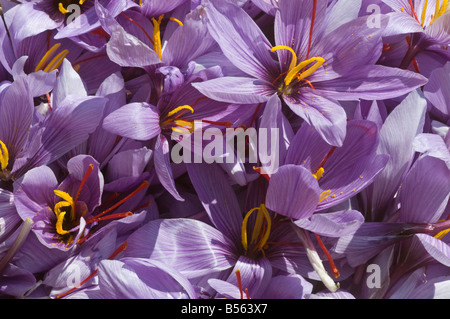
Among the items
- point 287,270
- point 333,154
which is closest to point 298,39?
point 333,154

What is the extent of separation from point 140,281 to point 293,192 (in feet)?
0.48

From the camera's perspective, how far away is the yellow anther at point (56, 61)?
1.88ft

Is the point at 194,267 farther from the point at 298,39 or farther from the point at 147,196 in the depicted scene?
the point at 298,39

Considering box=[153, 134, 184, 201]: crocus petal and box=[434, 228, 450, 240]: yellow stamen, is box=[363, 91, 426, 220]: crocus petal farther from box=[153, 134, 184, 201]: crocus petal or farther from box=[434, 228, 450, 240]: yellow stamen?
box=[153, 134, 184, 201]: crocus petal

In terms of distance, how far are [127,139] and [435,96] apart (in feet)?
0.99

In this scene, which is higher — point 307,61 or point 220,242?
point 307,61

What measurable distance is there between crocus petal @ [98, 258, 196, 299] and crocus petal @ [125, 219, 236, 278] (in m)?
0.02

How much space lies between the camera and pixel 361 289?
56 centimetres

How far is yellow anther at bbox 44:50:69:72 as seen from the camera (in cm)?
57

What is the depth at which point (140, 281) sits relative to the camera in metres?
0.49

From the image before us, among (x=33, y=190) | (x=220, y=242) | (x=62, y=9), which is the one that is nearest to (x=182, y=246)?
(x=220, y=242)

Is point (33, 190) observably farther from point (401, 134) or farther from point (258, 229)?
point (401, 134)

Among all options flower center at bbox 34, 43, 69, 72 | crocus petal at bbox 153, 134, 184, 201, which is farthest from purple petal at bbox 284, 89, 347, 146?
flower center at bbox 34, 43, 69, 72

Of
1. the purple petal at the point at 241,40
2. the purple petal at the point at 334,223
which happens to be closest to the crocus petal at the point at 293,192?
the purple petal at the point at 334,223
